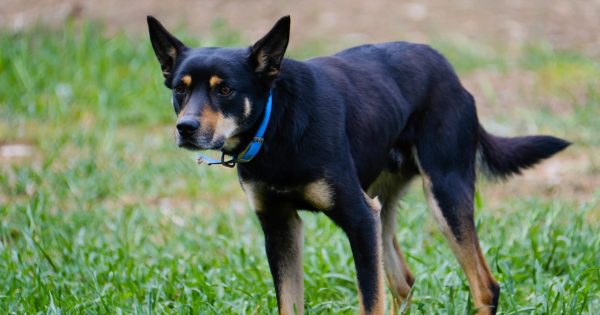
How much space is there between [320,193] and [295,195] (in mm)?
135

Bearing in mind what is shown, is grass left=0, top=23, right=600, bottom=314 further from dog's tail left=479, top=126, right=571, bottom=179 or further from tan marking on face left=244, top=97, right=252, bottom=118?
tan marking on face left=244, top=97, right=252, bottom=118

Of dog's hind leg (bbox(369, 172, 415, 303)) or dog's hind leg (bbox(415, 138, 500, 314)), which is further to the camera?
dog's hind leg (bbox(369, 172, 415, 303))

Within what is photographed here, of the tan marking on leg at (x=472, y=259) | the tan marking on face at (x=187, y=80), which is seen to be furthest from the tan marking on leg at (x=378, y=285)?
the tan marking on face at (x=187, y=80)

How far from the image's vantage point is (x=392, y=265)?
4875 millimetres

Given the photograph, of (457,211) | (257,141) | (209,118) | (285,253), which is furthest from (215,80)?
(457,211)

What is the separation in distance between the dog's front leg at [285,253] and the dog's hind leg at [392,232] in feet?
2.24

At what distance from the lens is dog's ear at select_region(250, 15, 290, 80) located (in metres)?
3.96

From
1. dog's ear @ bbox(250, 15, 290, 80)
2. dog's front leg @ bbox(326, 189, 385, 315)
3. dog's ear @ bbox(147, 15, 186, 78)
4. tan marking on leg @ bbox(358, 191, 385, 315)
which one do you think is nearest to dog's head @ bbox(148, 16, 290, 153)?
dog's ear @ bbox(250, 15, 290, 80)

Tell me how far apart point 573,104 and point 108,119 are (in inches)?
181

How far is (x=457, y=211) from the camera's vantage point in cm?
456

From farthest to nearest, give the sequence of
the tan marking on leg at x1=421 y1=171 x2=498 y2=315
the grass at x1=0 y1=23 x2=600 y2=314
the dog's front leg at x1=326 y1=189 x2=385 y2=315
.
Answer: the grass at x1=0 y1=23 x2=600 y2=314 < the tan marking on leg at x1=421 y1=171 x2=498 y2=315 < the dog's front leg at x1=326 y1=189 x2=385 y2=315

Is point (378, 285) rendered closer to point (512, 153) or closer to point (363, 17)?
point (512, 153)

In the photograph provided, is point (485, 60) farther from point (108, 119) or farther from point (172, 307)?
point (172, 307)

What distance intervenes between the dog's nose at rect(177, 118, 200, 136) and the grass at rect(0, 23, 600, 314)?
3.61 feet
